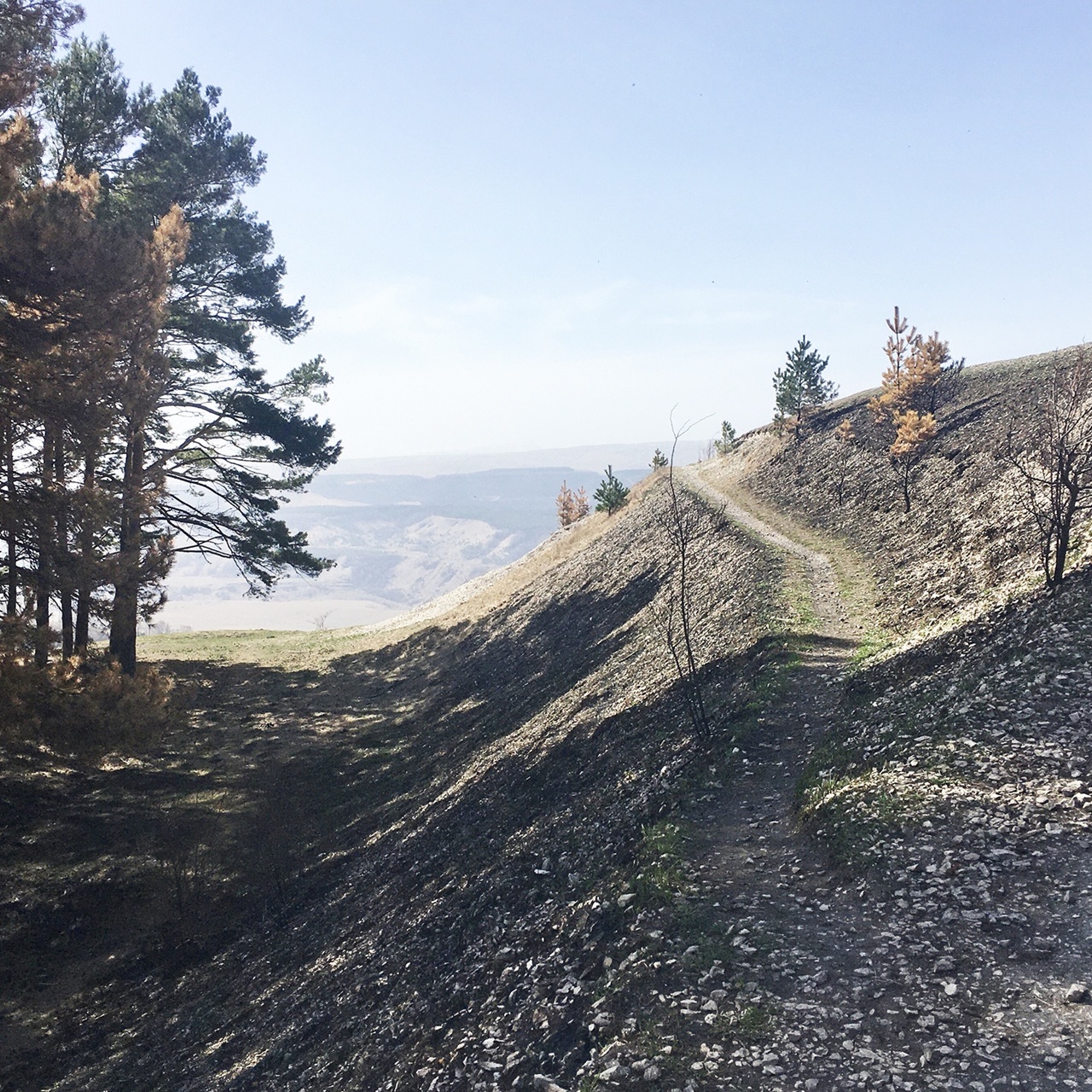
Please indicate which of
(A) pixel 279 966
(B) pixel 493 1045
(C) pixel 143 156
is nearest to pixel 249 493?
(C) pixel 143 156

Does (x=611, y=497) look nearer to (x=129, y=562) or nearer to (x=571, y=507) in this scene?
(x=571, y=507)

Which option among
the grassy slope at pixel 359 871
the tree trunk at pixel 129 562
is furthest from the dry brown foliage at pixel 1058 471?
the tree trunk at pixel 129 562

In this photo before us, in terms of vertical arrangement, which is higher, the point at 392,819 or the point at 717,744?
the point at 717,744

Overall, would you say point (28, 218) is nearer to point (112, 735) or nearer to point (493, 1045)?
point (112, 735)

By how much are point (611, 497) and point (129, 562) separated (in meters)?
36.6

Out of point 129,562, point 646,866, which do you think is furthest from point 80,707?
point 646,866

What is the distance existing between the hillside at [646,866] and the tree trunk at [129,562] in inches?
174

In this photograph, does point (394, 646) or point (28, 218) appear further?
point (394, 646)

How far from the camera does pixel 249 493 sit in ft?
101

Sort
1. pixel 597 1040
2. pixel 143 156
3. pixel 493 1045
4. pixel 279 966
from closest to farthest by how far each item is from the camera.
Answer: pixel 597 1040, pixel 493 1045, pixel 279 966, pixel 143 156

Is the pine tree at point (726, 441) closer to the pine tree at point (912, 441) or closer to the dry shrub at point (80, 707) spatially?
the pine tree at point (912, 441)

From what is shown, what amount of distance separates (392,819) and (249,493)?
17894 mm

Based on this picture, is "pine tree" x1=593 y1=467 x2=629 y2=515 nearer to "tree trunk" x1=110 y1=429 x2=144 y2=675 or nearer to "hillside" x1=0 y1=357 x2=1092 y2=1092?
"hillside" x1=0 y1=357 x2=1092 y2=1092

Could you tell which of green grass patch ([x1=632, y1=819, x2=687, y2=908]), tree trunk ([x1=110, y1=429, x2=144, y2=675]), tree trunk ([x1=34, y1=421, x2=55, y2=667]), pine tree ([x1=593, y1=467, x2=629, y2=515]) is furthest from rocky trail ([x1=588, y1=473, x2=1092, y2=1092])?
pine tree ([x1=593, y1=467, x2=629, y2=515])
